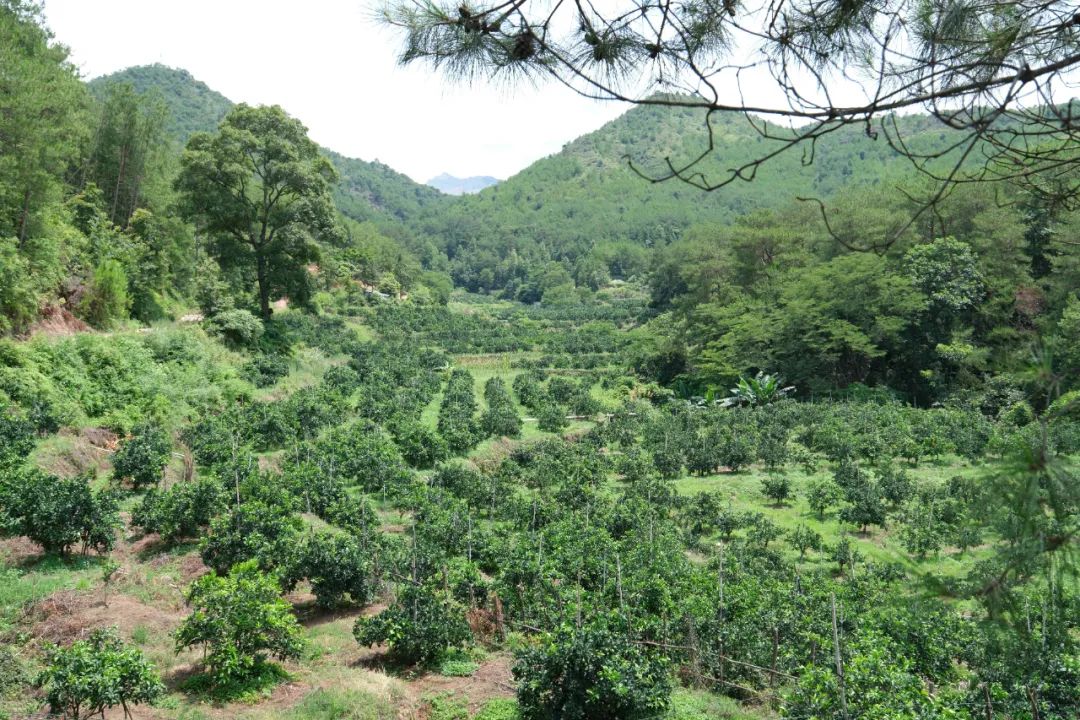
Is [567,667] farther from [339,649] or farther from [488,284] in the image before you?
[488,284]

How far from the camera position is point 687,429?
23234mm

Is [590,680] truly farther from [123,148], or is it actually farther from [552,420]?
[123,148]

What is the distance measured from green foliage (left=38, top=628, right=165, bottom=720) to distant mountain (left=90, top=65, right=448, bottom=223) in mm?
101857

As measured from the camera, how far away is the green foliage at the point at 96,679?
584cm

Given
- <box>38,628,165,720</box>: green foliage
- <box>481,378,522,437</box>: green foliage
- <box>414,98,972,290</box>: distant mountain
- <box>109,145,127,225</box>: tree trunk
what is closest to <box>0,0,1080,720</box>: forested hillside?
<box>38,628,165,720</box>: green foliage

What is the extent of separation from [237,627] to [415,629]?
76.9 inches

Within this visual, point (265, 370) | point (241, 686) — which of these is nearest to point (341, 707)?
point (241, 686)

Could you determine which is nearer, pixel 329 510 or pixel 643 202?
pixel 329 510

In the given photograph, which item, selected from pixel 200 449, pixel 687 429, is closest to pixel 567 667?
pixel 200 449

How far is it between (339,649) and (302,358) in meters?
19.7

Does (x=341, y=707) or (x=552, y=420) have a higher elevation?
(x=552, y=420)

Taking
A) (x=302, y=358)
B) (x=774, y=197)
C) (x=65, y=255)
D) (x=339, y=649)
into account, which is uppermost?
(x=774, y=197)

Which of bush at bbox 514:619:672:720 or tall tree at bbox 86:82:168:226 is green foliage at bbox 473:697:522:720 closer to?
bush at bbox 514:619:672:720

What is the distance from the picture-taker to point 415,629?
816cm
